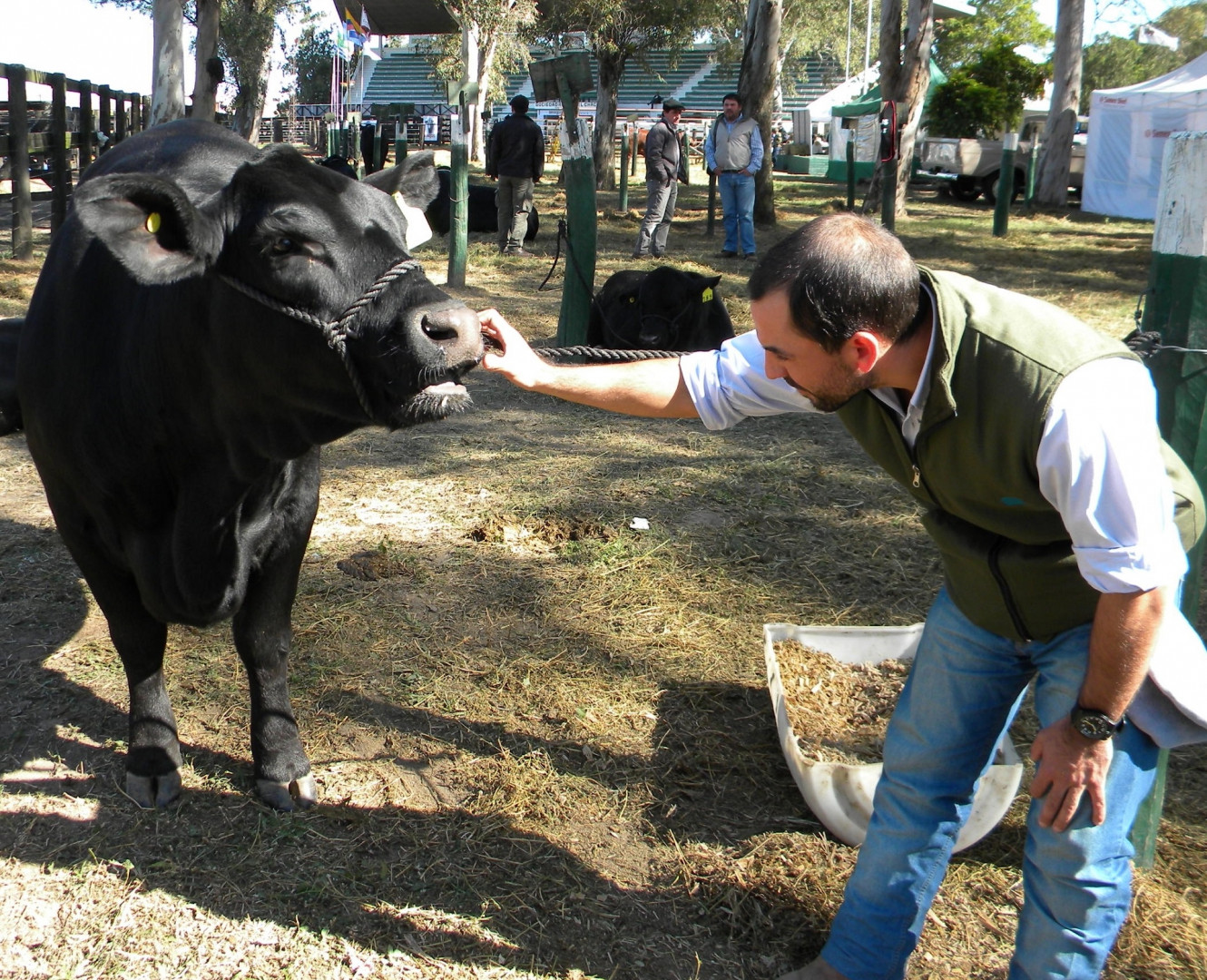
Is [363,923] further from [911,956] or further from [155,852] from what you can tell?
[911,956]

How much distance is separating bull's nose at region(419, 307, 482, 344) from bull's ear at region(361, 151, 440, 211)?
49.8 inches

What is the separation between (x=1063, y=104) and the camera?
2194 centimetres

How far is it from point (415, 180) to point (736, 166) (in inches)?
403

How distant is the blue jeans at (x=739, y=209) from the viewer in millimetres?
13227

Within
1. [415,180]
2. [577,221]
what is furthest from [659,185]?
[415,180]

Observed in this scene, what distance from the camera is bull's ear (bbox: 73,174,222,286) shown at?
2.30m

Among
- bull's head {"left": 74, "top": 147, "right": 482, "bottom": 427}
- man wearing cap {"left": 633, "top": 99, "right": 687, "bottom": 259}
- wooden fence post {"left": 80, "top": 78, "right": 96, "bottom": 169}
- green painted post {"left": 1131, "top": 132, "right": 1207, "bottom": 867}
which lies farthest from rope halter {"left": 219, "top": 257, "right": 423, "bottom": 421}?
wooden fence post {"left": 80, "top": 78, "right": 96, "bottom": 169}

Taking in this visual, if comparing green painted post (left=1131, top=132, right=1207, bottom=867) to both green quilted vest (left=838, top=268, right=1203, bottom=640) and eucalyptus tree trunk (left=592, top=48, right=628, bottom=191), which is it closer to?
green quilted vest (left=838, top=268, right=1203, bottom=640)

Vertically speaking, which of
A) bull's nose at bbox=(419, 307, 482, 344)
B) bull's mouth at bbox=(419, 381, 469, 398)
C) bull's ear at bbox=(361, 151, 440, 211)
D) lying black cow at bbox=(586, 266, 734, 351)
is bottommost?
lying black cow at bbox=(586, 266, 734, 351)

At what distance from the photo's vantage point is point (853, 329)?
193 cm

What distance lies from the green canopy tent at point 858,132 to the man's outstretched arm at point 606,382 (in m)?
20.8

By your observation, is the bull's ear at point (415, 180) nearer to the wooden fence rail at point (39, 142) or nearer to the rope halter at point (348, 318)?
the rope halter at point (348, 318)

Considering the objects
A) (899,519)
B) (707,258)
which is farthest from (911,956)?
(707,258)

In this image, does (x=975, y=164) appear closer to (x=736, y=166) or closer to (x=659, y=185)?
(x=736, y=166)
